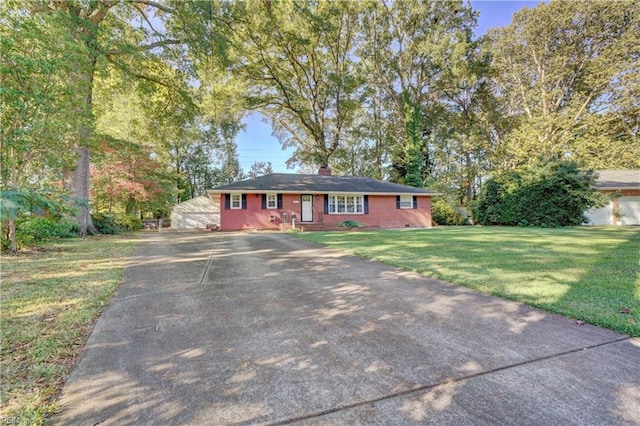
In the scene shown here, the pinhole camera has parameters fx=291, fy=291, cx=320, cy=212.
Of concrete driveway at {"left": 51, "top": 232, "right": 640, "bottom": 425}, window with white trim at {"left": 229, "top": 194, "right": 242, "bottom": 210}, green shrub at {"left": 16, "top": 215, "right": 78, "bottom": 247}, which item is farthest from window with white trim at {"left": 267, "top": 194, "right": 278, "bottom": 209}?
concrete driveway at {"left": 51, "top": 232, "right": 640, "bottom": 425}

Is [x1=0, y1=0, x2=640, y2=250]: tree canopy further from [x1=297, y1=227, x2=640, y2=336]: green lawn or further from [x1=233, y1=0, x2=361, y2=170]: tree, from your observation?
[x1=297, y1=227, x2=640, y2=336]: green lawn

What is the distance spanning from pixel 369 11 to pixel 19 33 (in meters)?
22.4

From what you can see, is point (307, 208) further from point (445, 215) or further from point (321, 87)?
point (321, 87)

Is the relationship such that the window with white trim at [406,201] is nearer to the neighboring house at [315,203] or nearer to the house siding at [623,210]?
the neighboring house at [315,203]

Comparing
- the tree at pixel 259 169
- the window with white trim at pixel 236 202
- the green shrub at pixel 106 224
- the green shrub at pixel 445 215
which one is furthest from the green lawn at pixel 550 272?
the tree at pixel 259 169

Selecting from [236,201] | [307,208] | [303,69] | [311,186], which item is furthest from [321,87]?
[236,201]

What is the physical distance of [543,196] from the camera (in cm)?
1620

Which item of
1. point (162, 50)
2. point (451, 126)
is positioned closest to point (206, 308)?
point (162, 50)

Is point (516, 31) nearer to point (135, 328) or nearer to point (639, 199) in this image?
point (639, 199)

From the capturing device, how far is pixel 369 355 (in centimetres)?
238

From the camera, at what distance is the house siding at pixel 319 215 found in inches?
669

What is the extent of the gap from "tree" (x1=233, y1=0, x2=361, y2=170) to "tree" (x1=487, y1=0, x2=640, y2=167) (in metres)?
11.7

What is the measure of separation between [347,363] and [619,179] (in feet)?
88.0

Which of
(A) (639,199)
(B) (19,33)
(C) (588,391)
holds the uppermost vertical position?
(B) (19,33)
